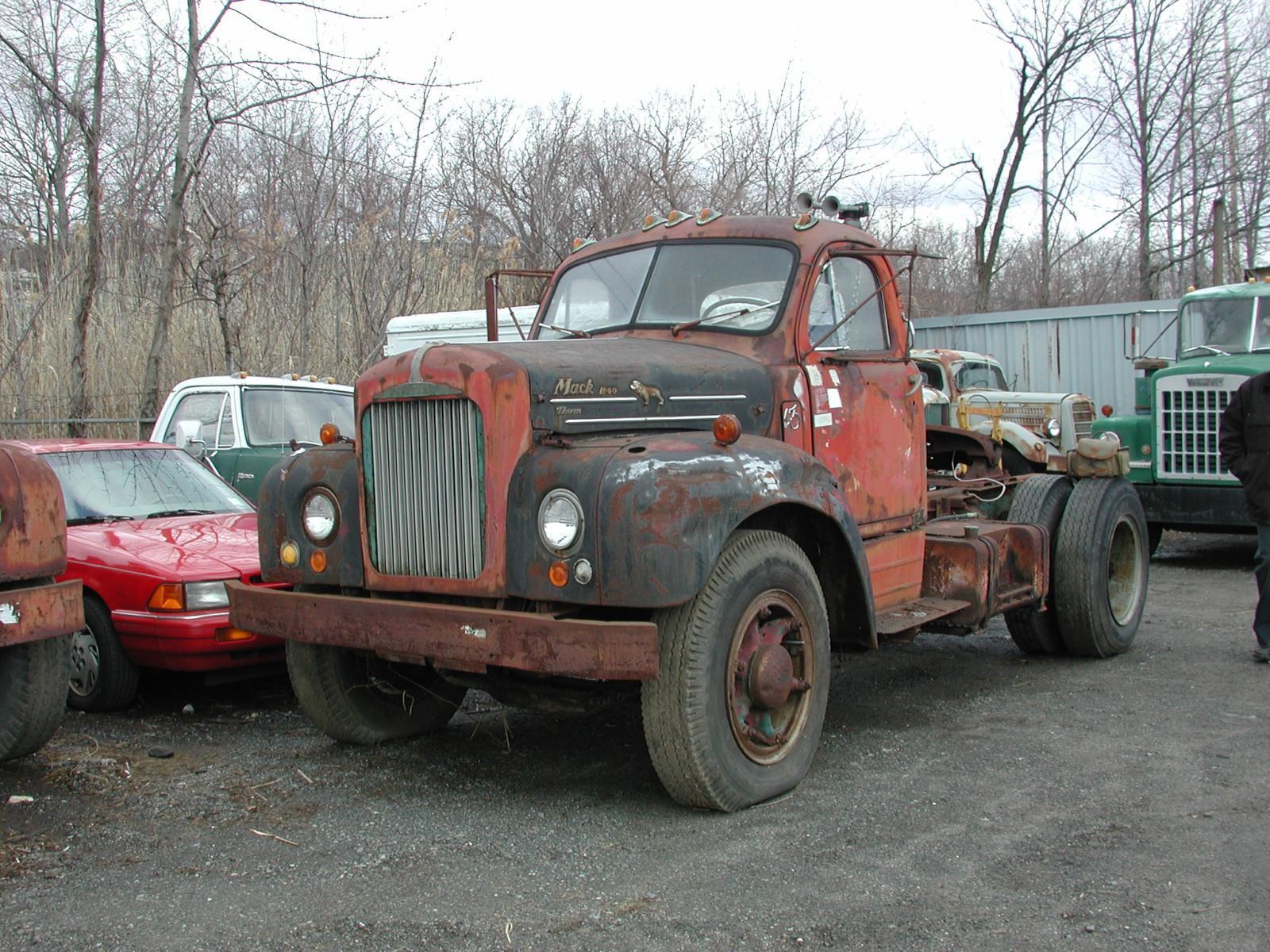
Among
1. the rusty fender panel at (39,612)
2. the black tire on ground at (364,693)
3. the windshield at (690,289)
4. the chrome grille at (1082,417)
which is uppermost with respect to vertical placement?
the windshield at (690,289)

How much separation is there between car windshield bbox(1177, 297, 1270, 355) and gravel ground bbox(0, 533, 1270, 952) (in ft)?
20.2

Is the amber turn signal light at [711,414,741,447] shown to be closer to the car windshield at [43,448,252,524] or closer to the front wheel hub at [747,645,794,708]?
the front wheel hub at [747,645,794,708]

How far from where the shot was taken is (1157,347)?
1756cm

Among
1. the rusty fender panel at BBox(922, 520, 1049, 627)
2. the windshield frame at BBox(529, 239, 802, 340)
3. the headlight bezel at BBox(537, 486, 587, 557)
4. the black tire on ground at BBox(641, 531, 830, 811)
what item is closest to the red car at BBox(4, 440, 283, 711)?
the windshield frame at BBox(529, 239, 802, 340)

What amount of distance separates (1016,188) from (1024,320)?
624 cm

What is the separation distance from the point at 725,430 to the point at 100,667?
3.67 metres

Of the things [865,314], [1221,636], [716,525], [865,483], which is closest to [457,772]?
[716,525]

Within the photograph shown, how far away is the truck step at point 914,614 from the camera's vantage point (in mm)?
5516

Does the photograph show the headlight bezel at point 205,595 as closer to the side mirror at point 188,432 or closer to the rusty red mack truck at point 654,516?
the rusty red mack truck at point 654,516

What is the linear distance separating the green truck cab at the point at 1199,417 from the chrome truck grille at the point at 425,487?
808 centimetres

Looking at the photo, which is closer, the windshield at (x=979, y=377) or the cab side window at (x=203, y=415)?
the cab side window at (x=203, y=415)

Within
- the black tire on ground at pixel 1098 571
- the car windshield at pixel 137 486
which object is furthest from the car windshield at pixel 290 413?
the black tire on ground at pixel 1098 571

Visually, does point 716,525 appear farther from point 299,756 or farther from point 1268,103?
point 1268,103

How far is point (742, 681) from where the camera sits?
4.62 metres
